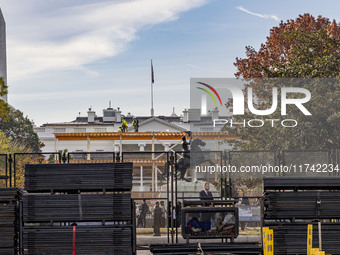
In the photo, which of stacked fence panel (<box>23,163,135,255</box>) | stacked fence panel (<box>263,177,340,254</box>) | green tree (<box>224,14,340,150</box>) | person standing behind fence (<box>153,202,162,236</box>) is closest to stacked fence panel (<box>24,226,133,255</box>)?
→ stacked fence panel (<box>23,163,135,255</box>)

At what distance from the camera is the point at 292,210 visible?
52.4ft

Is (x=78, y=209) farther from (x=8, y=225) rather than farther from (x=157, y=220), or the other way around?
(x=157, y=220)

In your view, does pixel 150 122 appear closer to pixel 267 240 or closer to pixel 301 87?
pixel 301 87

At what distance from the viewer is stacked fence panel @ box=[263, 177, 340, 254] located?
15844mm

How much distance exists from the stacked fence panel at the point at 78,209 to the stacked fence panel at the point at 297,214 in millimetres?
3222

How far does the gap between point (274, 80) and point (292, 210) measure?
1826 cm

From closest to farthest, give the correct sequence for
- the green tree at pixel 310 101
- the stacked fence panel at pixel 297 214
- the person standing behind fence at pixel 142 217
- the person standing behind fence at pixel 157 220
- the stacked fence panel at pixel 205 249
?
the stacked fence panel at pixel 205 249 < the stacked fence panel at pixel 297 214 < the person standing behind fence at pixel 157 220 < the person standing behind fence at pixel 142 217 < the green tree at pixel 310 101

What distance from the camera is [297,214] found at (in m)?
16.0

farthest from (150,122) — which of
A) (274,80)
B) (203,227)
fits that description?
(203,227)

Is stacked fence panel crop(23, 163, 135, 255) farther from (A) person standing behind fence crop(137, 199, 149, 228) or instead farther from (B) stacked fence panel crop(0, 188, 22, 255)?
(A) person standing behind fence crop(137, 199, 149, 228)

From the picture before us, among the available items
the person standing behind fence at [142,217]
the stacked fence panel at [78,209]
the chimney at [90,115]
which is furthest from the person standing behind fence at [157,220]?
the chimney at [90,115]

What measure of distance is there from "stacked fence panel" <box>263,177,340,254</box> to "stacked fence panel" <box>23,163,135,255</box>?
10.6ft

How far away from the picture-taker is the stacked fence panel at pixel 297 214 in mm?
15844

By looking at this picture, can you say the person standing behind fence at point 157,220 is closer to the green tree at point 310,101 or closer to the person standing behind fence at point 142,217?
the person standing behind fence at point 142,217
